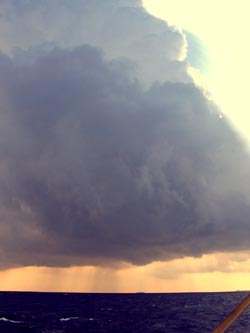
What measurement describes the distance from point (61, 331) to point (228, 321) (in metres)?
164

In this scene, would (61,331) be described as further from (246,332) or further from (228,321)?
(228,321)

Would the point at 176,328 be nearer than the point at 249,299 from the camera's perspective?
No

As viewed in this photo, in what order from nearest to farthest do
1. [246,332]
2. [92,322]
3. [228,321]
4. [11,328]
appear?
[228,321]
[246,332]
[11,328]
[92,322]

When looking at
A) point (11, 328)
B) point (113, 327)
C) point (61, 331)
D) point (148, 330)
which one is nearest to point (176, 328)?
point (148, 330)

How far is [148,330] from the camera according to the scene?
168 metres

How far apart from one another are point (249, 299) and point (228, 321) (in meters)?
0.63

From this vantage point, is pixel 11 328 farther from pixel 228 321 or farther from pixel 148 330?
pixel 228 321

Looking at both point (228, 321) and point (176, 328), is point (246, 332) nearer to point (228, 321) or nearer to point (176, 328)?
point (176, 328)

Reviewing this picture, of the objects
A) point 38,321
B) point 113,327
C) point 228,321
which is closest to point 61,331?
point 113,327

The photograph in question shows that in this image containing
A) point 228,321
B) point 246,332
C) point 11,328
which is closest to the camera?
point 228,321

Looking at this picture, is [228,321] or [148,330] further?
[148,330]

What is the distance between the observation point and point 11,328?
581 ft

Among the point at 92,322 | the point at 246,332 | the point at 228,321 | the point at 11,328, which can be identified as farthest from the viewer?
the point at 92,322

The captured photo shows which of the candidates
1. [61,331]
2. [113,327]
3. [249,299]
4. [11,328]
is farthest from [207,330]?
[249,299]
